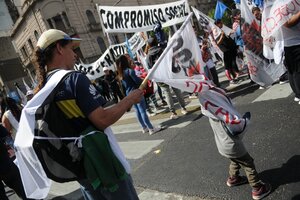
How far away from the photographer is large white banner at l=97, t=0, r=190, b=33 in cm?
885

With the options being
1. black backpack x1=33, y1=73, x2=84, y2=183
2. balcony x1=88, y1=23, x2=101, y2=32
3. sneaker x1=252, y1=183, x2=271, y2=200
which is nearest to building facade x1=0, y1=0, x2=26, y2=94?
balcony x1=88, y1=23, x2=101, y2=32

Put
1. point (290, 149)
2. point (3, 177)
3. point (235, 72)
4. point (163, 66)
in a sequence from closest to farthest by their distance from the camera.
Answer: point (163, 66), point (290, 149), point (3, 177), point (235, 72)

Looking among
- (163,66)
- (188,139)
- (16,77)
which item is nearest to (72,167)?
(163,66)

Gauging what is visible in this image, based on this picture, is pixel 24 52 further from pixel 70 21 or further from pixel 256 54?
pixel 256 54

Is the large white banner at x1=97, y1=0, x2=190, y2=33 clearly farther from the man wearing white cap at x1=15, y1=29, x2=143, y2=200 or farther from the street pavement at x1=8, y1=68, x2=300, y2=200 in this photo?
the man wearing white cap at x1=15, y1=29, x2=143, y2=200

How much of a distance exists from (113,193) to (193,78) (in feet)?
4.86

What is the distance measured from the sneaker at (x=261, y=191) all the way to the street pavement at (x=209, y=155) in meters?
0.05

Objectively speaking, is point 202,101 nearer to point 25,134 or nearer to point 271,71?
point 25,134

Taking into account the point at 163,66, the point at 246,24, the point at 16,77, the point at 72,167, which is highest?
the point at 163,66

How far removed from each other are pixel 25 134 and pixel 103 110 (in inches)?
21.8

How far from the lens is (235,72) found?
8812 mm

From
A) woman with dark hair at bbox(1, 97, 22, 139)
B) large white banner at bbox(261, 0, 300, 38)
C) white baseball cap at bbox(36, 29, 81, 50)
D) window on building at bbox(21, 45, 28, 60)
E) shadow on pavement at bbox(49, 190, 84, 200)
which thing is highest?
white baseball cap at bbox(36, 29, 81, 50)

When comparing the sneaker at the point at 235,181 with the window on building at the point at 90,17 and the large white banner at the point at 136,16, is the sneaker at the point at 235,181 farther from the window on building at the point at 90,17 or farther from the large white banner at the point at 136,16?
the window on building at the point at 90,17

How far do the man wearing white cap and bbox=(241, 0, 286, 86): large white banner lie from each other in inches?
197
